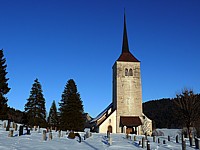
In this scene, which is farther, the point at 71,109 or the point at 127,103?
the point at 127,103

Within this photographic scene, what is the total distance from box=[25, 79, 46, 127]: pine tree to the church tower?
12.6 metres

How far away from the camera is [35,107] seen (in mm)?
39375

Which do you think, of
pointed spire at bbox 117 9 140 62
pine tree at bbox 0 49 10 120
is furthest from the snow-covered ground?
pointed spire at bbox 117 9 140 62

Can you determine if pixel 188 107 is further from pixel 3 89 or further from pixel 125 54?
pixel 125 54

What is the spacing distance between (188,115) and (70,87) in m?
21.5

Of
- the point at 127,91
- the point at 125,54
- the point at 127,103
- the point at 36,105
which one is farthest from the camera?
the point at 125,54

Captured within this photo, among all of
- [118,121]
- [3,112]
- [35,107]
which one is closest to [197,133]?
[118,121]

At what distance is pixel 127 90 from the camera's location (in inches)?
1789

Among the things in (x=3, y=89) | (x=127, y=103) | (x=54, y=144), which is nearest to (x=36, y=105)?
(x=3, y=89)

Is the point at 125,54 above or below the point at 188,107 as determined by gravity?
above

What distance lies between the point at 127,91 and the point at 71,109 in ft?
35.9

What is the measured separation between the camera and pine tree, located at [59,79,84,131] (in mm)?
39000

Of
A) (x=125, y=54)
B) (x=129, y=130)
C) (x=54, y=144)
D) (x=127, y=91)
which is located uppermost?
(x=125, y=54)

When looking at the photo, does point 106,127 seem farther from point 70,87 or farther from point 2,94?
point 2,94
